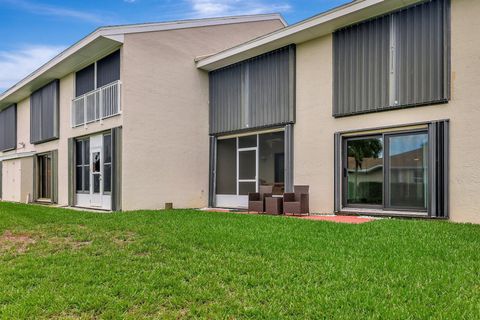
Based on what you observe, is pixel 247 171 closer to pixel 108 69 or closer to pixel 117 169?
pixel 117 169

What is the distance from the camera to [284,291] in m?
3.97

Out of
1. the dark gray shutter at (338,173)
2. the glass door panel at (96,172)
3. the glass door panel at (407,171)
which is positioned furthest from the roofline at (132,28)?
the glass door panel at (407,171)

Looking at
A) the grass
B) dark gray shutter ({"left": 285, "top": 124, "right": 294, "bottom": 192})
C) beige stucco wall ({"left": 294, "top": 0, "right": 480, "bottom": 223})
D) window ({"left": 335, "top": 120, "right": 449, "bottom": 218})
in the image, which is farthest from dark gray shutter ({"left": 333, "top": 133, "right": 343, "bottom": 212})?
the grass

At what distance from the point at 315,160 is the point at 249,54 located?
4381mm

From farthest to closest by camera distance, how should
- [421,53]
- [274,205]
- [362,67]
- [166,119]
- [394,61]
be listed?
[166,119]
[274,205]
[362,67]
[394,61]
[421,53]

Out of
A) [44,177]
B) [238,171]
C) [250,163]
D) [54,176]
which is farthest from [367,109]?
[44,177]

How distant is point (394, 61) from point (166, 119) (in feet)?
24.6

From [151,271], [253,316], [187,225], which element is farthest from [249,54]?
[253,316]

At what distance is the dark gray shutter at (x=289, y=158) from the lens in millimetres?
11320

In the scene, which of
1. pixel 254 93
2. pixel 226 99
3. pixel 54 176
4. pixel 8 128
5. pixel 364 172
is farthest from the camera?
pixel 8 128

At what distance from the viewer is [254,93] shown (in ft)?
41.4

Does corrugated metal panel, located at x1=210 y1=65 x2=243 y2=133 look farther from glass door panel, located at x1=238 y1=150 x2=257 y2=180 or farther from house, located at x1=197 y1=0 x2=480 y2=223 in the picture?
glass door panel, located at x1=238 y1=150 x2=257 y2=180

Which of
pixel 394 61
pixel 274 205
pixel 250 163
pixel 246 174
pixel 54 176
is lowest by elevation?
pixel 274 205

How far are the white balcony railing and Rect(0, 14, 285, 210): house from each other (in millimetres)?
36
